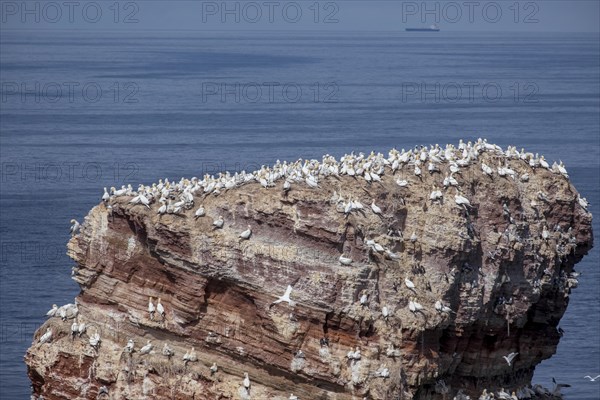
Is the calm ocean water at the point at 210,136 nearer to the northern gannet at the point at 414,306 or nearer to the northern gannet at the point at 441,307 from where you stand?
the northern gannet at the point at 441,307

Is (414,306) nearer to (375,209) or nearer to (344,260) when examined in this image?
(344,260)

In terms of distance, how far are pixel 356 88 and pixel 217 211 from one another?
145275 mm

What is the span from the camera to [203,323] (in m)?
40.8

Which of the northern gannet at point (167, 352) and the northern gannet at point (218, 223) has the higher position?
the northern gannet at point (218, 223)

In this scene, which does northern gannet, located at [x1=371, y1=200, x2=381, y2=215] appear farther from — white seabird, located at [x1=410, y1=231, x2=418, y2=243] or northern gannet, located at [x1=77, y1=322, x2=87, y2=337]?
northern gannet, located at [x1=77, y1=322, x2=87, y2=337]

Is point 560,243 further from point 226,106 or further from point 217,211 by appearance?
point 226,106

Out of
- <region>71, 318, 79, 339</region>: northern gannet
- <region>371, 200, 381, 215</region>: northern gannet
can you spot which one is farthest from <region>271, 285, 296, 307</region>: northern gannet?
<region>71, 318, 79, 339</region>: northern gannet

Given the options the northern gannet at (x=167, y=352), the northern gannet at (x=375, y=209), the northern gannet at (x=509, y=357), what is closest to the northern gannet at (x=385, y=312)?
the northern gannet at (x=375, y=209)

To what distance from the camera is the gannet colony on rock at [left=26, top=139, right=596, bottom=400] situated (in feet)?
129

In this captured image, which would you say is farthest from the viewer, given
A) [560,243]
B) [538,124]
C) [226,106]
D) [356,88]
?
[356,88]

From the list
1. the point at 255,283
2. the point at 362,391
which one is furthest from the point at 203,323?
the point at 362,391

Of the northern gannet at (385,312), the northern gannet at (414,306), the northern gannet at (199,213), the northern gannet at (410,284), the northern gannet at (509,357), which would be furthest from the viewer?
the northern gannet at (509,357)

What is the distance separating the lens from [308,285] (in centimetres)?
3922

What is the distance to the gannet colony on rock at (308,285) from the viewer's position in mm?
39469
